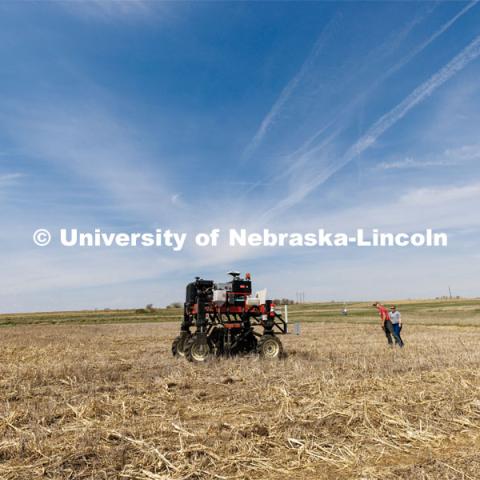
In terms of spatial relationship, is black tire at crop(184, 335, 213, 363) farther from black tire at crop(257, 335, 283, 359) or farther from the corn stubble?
black tire at crop(257, 335, 283, 359)

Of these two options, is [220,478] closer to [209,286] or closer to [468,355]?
[209,286]

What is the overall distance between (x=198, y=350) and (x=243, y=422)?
6.64 metres

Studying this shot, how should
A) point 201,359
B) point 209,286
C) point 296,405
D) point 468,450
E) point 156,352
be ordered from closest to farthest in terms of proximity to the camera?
point 468,450
point 296,405
point 201,359
point 209,286
point 156,352

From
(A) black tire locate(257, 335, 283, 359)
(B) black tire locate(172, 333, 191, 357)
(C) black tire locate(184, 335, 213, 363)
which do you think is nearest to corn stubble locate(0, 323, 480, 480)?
(C) black tire locate(184, 335, 213, 363)

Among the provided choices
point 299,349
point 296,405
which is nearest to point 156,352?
point 299,349

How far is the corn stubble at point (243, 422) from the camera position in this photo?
5422 millimetres

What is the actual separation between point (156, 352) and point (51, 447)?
11.7 meters

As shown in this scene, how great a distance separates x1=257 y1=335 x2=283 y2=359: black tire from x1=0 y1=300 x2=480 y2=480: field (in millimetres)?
1532

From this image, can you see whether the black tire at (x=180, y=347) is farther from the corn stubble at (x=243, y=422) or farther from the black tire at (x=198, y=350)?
the corn stubble at (x=243, y=422)

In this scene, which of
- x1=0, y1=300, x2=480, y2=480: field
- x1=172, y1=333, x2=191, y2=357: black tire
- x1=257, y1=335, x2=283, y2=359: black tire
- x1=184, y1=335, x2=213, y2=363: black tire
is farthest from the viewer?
x1=172, y1=333, x2=191, y2=357: black tire

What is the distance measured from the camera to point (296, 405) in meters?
8.01

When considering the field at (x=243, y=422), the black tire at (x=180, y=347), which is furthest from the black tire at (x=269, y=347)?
the black tire at (x=180, y=347)

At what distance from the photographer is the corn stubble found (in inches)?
213

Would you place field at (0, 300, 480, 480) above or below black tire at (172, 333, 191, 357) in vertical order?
below
